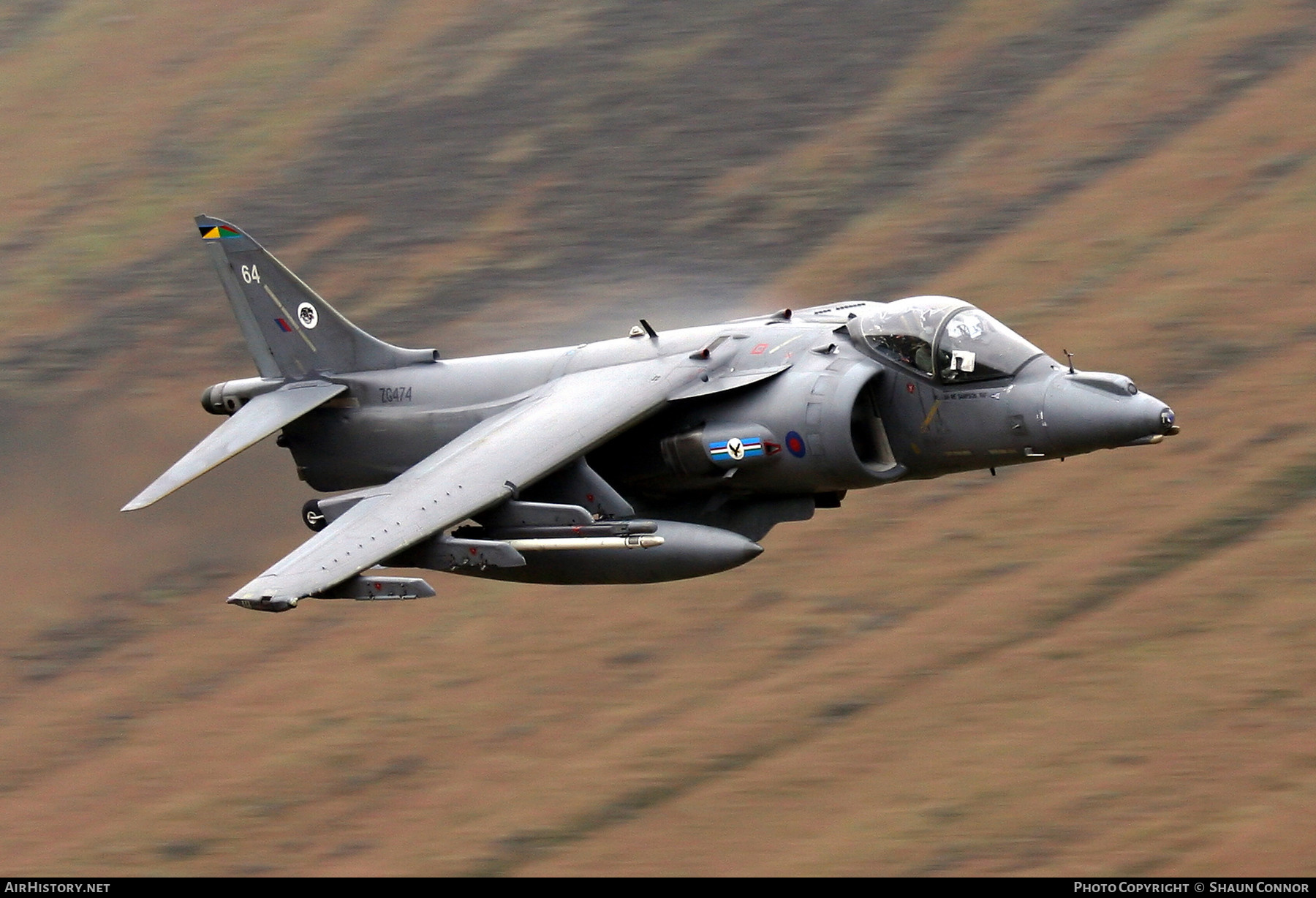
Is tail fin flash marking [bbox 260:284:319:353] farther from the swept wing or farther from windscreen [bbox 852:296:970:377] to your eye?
windscreen [bbox 852:296:970:377]

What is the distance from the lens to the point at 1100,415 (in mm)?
19875

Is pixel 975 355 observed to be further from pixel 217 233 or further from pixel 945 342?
pixel 217 233

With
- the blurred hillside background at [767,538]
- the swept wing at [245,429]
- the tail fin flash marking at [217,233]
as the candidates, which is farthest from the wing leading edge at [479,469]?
the blurred hillside background at [767,538]

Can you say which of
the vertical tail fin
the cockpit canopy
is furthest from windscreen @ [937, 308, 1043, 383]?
the vertical tail fin

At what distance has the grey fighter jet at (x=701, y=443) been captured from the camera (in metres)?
19.9

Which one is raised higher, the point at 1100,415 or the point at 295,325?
the point at 295,325

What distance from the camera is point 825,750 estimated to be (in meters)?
25.5

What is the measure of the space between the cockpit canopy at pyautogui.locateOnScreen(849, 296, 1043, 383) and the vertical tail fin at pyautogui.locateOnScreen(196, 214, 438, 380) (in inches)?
251

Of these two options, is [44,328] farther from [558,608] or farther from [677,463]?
[677,463]

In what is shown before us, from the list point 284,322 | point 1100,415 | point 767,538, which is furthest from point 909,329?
point 767,538

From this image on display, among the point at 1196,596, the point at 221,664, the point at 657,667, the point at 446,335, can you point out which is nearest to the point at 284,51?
the point at 446,335

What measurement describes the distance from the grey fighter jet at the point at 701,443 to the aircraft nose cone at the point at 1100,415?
0.02 m

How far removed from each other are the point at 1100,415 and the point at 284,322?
10.9 m

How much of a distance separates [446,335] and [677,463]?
19.3 m
